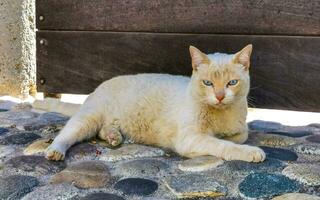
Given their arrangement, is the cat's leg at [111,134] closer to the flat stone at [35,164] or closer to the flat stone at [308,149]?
Answer: the flat stone at [35,164]

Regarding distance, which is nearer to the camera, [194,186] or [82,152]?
[194,186]

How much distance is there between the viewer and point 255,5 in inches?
134

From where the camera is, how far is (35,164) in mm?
2479

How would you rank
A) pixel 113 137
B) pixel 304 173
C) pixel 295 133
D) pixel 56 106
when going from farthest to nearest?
pixel 56 106 → pixel 295 133 → pixel 113 137 → pixel 304 173

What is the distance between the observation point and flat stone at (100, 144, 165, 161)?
263 centimetres

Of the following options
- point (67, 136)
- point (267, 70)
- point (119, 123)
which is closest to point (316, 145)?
point (267, 70)

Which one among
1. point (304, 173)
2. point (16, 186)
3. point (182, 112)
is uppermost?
point (182, 112)

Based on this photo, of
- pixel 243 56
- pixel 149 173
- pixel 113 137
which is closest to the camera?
pixel 149 173

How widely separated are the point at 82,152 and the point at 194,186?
2.77ft

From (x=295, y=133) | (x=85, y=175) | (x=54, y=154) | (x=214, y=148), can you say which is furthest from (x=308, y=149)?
(x=54, y=154)

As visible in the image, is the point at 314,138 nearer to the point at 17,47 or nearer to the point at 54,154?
the point at 54,154

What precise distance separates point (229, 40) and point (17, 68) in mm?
1985

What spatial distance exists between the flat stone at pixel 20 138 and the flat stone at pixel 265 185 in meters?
1.48

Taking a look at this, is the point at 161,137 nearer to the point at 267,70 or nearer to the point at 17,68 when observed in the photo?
the point at 267,70
